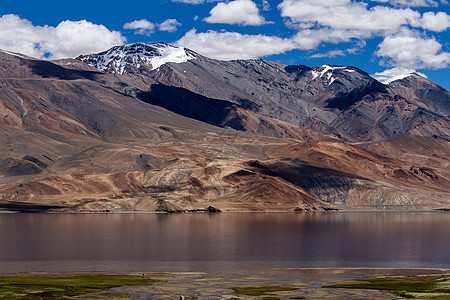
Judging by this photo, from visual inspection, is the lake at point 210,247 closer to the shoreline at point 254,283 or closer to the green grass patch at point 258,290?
the shoreline at point 254,283

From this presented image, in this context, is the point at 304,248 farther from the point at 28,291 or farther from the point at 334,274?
the point at 28,291

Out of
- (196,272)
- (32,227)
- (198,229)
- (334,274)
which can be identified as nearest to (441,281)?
(334,274)

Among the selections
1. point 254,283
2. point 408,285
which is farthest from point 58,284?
point 408,285

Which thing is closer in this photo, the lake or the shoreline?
the shoreline

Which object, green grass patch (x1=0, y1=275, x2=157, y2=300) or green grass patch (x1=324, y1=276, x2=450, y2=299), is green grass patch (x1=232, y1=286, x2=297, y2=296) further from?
green grass patch (x1=0, y1=275, x2=157, y2=300)

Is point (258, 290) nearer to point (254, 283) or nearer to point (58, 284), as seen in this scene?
point (254, 283)

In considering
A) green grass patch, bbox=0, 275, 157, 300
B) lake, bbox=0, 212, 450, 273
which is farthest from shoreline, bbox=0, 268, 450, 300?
→ lake, bbox=0, 212, 450, 273
